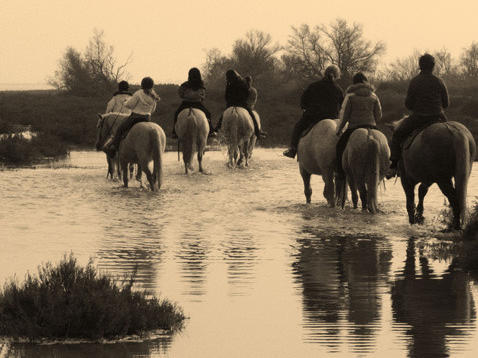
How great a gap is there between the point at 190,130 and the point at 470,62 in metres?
90.0

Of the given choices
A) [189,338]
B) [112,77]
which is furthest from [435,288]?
[112,77]

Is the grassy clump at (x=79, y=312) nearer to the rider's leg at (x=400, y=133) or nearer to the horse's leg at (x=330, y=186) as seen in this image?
the rider's leg at (x=400, y=133)

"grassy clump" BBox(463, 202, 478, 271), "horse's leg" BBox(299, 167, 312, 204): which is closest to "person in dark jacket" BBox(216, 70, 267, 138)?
"horse's leg" BBox(299, 167, 312, 204)

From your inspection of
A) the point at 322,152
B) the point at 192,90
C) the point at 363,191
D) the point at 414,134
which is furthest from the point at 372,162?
the point at 192,90

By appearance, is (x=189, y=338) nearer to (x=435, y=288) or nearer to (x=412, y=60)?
(x=435, y=288)

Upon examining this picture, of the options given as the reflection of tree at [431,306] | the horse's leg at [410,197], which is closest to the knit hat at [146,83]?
the horse's leg at [410,197]

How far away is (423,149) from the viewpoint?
16.1 m

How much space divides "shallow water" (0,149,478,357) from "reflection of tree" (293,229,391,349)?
15mm

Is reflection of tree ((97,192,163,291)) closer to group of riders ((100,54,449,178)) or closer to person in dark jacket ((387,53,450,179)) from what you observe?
group of riders ((100,54,449,178))

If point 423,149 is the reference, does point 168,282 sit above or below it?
below

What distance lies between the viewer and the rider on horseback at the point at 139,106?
23297 millimetres

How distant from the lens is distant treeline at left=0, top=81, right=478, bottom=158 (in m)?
49.8

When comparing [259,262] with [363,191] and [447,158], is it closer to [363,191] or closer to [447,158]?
[447,158]

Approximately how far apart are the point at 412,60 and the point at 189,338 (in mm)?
103329
